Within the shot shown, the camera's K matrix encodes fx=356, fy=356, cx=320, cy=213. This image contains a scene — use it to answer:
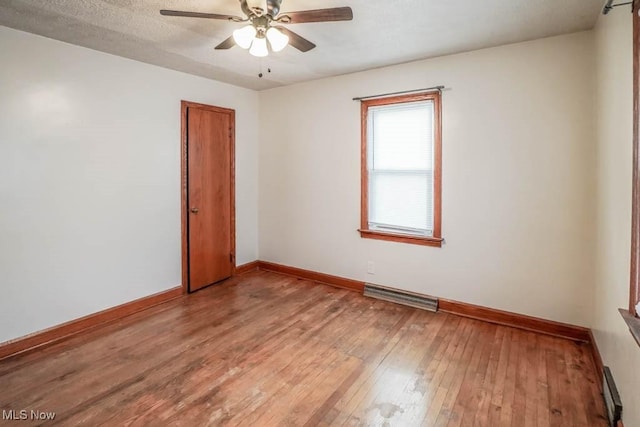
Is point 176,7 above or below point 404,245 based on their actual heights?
above

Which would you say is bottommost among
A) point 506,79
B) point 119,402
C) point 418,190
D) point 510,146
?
point 119,402

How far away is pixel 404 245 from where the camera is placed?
375 cm

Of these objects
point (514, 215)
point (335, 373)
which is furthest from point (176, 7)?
point (514, 215)

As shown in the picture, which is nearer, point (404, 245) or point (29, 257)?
point (29, 257)

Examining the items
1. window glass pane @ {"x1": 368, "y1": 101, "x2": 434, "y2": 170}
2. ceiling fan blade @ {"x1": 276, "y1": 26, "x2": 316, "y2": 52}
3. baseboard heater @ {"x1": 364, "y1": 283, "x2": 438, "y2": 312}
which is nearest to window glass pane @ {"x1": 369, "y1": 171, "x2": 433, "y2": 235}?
window glass pane @ {"x1": 368, "y1": 101, "x2": 434, "y2": 170}

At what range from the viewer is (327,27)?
8.63ft

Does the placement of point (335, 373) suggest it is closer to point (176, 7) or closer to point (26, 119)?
point (176, 7)

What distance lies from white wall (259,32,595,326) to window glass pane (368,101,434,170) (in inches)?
7.2

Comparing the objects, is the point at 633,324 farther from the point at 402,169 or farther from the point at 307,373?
the point at 402,169

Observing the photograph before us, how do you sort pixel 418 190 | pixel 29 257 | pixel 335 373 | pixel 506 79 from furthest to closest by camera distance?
pixel 418 190, pixel 506 79, pixel 29 257, pixel 335 373

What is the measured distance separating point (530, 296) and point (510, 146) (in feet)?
4.29

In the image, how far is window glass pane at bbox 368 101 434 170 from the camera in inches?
139

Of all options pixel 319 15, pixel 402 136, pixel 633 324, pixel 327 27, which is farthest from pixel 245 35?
pixel 633 324

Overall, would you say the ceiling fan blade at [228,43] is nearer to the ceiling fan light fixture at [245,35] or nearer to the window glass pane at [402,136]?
the ceiling fan light fixture at [245,35]
